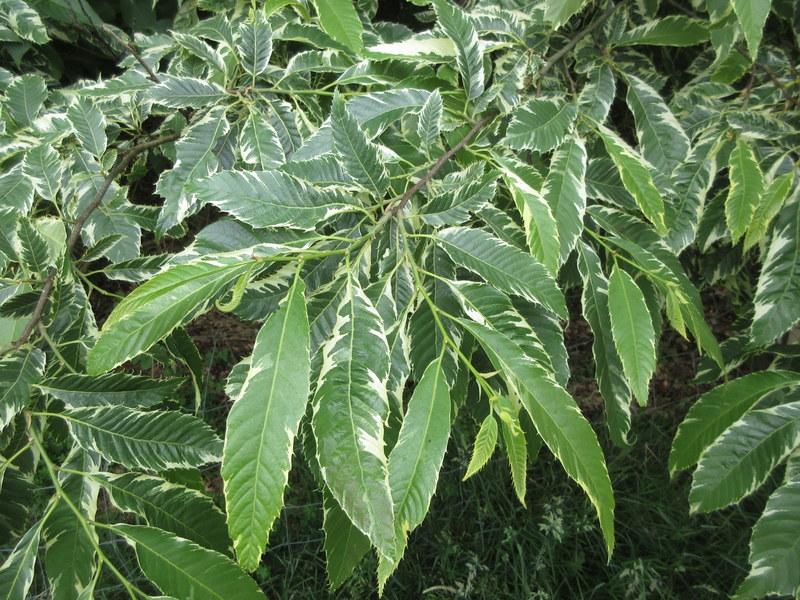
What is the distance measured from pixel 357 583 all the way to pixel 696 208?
1.42 meters

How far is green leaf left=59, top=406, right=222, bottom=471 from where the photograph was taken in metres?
0.75

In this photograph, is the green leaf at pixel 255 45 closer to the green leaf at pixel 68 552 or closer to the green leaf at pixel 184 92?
the green leaf at pixel 184 92

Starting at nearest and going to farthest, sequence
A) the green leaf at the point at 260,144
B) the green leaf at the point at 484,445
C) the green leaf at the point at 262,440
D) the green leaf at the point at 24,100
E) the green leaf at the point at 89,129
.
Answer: the green leaf at the point at 262,440
the green leaf at the point at 484,445
the green leaf at the point at 260,144
the green leaf at the point at 89,129
the green leaf at the point at 24,100

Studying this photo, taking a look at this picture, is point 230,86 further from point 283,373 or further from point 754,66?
point 754,66

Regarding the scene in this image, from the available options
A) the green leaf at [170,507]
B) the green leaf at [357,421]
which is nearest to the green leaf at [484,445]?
the green leaf at [357,421]

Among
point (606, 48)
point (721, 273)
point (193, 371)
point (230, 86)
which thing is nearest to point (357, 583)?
point (193, 371)

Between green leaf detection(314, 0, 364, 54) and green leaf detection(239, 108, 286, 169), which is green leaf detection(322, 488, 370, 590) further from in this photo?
green leaf detection(314, 0, 364, 54)

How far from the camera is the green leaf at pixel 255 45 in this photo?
0.99 meters

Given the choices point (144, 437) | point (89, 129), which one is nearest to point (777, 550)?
point (144, 437)

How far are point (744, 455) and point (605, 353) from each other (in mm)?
282

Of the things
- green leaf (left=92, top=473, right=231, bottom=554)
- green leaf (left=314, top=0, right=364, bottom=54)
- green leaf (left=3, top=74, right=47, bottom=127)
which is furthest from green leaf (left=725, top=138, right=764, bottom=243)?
green leaf (left=3, top=74, right=47, bottom=127)

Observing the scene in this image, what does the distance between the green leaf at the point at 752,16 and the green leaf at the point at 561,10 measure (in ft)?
0.80

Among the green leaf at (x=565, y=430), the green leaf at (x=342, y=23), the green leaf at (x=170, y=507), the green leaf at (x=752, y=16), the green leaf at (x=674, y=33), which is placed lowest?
the green leaf at (x=170, y=507)

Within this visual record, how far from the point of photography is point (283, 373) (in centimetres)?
54
